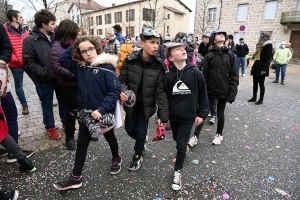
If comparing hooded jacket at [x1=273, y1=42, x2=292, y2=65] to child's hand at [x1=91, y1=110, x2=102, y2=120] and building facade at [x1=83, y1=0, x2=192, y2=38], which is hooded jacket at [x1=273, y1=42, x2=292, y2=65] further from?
building facade at [x1=83, y1=0, x2=192, y2=38]

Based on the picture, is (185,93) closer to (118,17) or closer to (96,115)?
(96,115)

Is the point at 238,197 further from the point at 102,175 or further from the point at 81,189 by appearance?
the point at 81,189

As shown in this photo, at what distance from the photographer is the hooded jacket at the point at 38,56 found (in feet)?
9.37

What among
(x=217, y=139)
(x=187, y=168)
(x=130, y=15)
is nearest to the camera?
(x=187, y=168)

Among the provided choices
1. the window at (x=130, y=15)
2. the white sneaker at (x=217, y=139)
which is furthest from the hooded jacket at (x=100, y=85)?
the window at (x=130, y=15)

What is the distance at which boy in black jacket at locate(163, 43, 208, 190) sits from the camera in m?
2.32

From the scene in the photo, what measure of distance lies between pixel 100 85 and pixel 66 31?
1.14 m

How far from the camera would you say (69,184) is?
7.45ft

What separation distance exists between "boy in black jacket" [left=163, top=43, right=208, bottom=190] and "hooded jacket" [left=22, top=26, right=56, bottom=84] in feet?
6.01

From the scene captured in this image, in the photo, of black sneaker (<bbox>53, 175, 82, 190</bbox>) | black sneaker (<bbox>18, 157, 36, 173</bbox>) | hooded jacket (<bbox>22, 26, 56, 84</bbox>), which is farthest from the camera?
hooded jacket (<bbox>22, 26, 56, 84</bbox>)

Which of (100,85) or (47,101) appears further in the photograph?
(47,101)

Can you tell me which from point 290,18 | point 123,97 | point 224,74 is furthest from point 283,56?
point 290,18

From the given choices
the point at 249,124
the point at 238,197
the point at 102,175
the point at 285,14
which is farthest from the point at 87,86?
the point at 285,14

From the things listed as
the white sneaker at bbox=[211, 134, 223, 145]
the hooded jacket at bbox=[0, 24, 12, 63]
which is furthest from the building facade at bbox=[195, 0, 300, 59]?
the hooded jacket at bbox=[0, 24, 12, 63]
